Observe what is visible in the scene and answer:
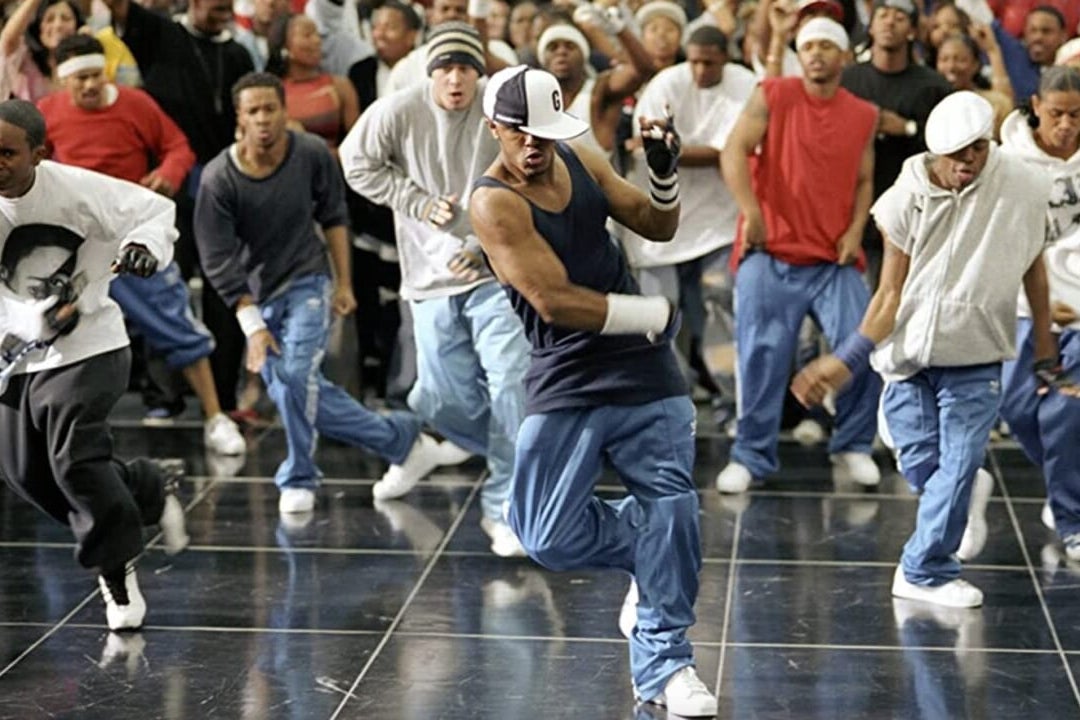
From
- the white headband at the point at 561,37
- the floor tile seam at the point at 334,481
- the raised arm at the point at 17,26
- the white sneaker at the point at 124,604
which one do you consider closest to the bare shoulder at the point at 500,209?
the white sneaker at the point at 124,604

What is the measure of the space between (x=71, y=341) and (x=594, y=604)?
2.06 metres

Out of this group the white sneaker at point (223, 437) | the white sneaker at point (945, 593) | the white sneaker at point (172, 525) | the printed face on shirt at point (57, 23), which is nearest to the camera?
the white sneaker at point (945, 593)

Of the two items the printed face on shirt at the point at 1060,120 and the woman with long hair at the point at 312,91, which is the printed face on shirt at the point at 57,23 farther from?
the printed face on shirt at the point at 1060,120

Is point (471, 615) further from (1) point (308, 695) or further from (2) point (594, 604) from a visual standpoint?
(1) point (308, 695)

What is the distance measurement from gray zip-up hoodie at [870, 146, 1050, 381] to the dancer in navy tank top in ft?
4.19

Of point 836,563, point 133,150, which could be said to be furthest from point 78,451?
point 133,150

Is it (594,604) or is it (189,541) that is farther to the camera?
(189,541)

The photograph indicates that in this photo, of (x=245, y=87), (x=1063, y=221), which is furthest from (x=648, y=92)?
(x=1063, y=221)

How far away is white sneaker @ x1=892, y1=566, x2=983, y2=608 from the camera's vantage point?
762cm

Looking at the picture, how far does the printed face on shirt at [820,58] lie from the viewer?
Result: 9.21 metres

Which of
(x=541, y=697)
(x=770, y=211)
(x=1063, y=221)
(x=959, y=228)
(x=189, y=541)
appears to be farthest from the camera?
(x=770, y=211)

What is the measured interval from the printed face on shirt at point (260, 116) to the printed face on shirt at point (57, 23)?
5.74 feet

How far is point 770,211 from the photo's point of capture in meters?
9.38

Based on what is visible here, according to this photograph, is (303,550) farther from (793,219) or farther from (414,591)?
(793,219)
